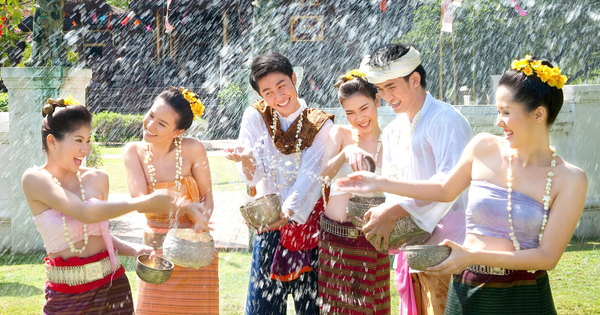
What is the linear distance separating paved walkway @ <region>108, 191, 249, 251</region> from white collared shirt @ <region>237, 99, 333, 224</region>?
9.61 feet

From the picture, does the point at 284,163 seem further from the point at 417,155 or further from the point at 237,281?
the point at 237,281

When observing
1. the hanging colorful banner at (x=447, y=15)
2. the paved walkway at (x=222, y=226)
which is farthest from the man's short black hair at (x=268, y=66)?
the hanging colorful banner at (x=447, y=15)

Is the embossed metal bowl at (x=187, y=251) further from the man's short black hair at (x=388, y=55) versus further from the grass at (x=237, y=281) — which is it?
the grass at (x=237, y=281)

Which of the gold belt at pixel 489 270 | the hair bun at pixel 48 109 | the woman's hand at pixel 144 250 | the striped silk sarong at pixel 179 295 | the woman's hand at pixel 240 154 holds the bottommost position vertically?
the striped silk sarong at pixel 179 295

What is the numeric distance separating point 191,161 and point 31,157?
393 centimetres

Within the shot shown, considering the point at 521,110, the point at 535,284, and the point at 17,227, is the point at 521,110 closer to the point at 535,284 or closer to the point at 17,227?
the point at 535,284

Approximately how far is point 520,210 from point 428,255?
1.48ft

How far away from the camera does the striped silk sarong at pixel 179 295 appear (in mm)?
3643

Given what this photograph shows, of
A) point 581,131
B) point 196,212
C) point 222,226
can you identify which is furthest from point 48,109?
point 581,131

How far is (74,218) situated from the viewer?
3.14 m

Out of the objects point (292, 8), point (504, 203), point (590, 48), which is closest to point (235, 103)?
point (292, 8)

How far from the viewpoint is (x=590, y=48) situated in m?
13.4

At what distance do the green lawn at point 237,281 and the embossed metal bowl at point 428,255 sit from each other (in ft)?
8.75

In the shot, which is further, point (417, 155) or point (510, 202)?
point (417, 155)
